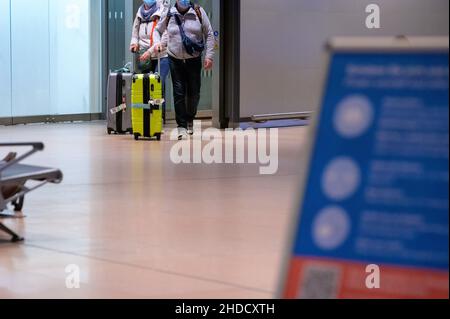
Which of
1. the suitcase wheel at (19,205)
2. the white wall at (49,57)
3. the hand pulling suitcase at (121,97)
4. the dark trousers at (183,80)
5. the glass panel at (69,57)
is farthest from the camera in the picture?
the glass panel at (69,57)

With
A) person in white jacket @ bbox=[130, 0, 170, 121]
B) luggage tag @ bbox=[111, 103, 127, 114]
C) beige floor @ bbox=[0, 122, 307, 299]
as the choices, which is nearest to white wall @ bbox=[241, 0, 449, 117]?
person in white jacket @ bbox=[130, 0, 170, 121]

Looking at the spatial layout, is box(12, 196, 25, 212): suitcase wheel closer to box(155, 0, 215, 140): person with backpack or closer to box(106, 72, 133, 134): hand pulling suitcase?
box(155, 0, 215, 140): person with backpack

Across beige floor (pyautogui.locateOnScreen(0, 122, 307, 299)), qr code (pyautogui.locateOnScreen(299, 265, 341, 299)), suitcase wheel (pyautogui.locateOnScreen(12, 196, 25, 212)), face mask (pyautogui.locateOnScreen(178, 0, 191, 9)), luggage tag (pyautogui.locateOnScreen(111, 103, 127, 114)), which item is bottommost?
beige floor (pyautogui.locateOnScreen(0, 122, 307, 299))

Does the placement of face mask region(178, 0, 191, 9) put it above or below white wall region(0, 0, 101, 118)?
above

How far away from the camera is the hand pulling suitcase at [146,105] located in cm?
1450

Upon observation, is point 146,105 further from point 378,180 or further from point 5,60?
point 378,180

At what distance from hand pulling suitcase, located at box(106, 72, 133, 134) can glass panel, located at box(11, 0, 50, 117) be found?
9.93 ft

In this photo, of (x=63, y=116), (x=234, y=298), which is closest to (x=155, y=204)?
(x=234, y=298)

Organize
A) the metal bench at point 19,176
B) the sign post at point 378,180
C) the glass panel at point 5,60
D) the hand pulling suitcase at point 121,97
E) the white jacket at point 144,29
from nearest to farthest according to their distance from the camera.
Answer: the sign post at point 378,180 < the metal bench at point 19,176 < the hand pulling suitcase at point 121,97 < the white jacket at point 144,29 < the glass panel at point 5,60

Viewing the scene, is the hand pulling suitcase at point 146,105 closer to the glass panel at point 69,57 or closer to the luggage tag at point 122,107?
the luggage tag at point 122,107

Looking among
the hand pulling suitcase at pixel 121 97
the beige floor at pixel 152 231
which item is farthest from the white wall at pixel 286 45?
the beige floor at pixel 152 231

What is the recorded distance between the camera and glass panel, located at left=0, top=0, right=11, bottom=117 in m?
17.6

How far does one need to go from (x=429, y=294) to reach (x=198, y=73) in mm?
12348
